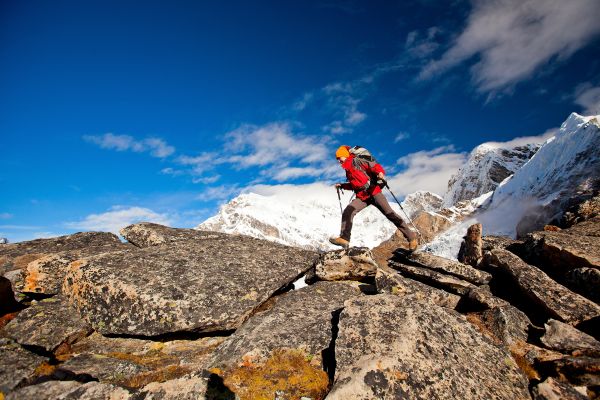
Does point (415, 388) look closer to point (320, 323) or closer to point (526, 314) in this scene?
point (320, 323)

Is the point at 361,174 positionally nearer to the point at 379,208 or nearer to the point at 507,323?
the point at 379,208

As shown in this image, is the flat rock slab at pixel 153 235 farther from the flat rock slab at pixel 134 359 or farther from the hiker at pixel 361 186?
the hiker at pixel 361 186

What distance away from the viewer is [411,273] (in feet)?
37.6

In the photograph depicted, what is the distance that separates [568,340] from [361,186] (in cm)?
786

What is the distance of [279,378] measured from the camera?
6.40m

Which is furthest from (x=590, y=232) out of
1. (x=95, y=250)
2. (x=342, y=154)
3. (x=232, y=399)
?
(x=95, y=250)

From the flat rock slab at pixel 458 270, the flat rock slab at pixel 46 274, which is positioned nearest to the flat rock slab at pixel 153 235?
the flat rock slab at pixel 46 274

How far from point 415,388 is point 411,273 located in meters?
6.29

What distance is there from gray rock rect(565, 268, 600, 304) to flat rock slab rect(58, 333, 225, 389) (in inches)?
412

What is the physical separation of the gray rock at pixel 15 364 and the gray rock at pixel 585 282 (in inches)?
546

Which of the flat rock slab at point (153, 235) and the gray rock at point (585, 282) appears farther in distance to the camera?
the flat rock slab at point (153, 235)

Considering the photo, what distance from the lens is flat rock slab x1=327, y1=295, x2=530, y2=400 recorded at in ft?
18.0

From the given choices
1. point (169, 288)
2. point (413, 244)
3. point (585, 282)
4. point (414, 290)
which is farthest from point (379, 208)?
point (169, 288)

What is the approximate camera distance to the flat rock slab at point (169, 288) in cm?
818
